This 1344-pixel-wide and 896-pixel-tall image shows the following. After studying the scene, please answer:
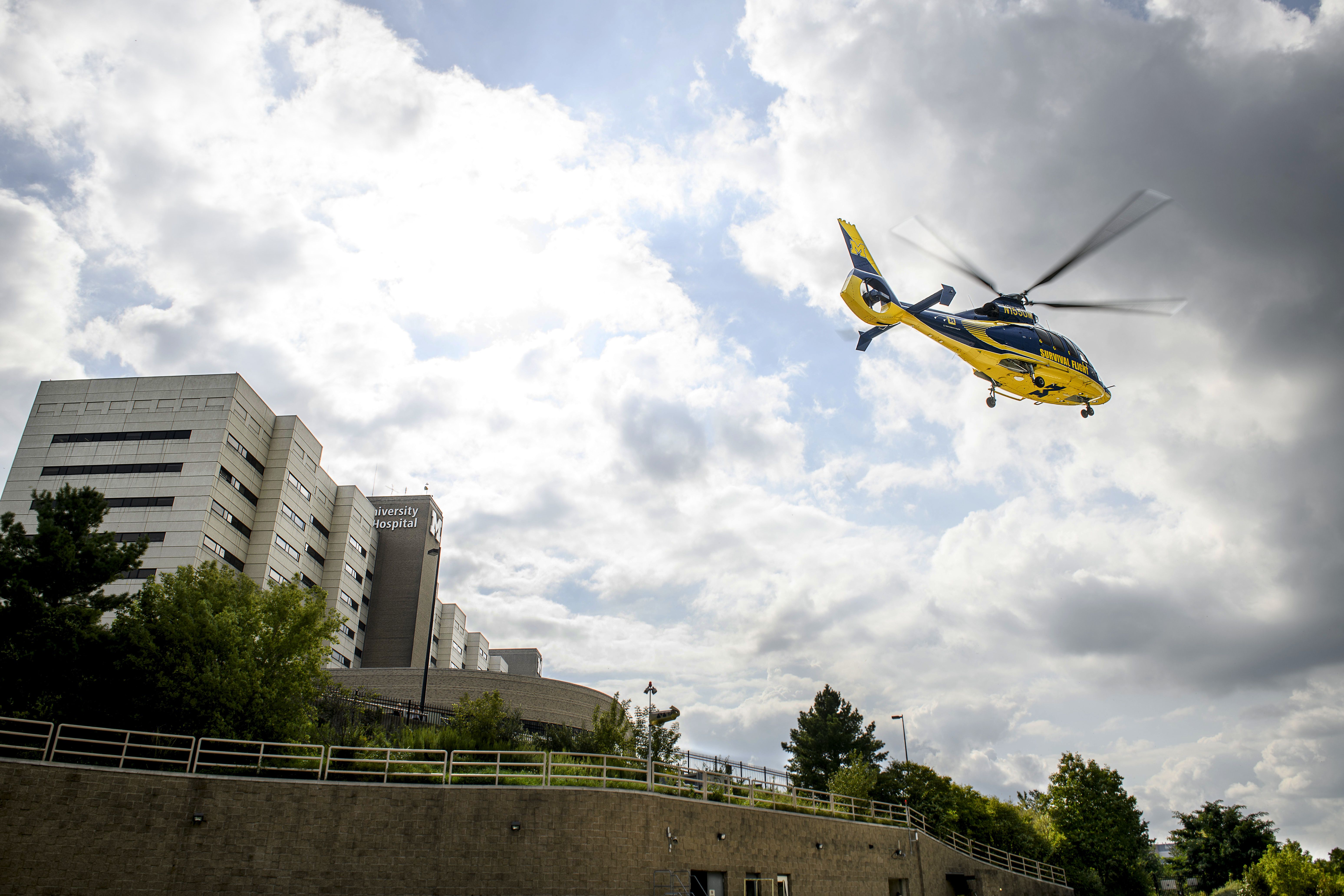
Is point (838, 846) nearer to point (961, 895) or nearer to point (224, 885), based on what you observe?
point (961, 895)

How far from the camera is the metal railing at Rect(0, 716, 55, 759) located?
57.2 feet

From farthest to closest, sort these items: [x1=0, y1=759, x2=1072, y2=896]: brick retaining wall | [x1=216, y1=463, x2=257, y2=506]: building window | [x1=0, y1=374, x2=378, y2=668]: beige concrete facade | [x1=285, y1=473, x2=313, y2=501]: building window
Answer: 1. [x1=285, y1=473, x2=313, y2=501]: building window
2. [x1=216, y1=463, x2=257, y2=506]: building window
3. [x1=0, y1=374, x2=378, y2=668]: beige concrete facade
4. [x1=0, y1=759, x2=1072, y2=896]: brick retaining wall

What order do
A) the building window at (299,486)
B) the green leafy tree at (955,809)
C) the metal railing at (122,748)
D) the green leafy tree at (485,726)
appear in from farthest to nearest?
the building window at (299,486), the green leafy tree at (955,809), the green leafy tree at (485,726), the metal railing at (122,748)

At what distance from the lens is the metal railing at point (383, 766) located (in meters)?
20.1

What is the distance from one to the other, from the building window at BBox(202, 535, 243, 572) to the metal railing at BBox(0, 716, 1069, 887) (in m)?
35.2

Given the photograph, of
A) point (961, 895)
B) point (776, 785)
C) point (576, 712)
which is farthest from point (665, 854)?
point (576, 712)

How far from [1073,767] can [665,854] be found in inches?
1380

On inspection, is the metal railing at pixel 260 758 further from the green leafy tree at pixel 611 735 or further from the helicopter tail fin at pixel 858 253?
the helicopter tail fin at pixel 858 253

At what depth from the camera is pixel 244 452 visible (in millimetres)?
61906

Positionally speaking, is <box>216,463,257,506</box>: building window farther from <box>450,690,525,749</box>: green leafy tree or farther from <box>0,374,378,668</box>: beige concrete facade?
<box>450,690,525,749</box>: green leafy tree

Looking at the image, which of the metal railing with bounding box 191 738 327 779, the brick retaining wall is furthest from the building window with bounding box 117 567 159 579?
the brick retaining wall

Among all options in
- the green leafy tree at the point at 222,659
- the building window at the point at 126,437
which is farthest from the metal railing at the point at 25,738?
the building window at the point at 126,437

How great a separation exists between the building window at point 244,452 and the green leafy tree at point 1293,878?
74.5 metres

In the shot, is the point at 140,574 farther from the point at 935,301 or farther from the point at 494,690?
the point at 935,301
